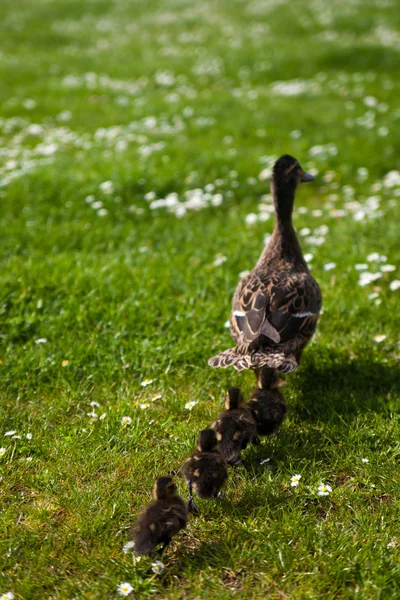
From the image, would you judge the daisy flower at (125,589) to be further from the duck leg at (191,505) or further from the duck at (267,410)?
the duck at (267,410)

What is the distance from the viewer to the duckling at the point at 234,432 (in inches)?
171

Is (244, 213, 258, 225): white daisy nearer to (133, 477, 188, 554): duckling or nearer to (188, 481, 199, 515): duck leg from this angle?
(188, 481, 199, 515): duck leg

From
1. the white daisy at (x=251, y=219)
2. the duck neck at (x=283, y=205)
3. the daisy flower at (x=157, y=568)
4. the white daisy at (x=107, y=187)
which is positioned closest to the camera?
the daisy flower at (x=157, y=568)

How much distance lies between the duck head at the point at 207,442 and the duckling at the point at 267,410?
1.64 feet

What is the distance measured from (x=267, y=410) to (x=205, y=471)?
Result: 0.85 m

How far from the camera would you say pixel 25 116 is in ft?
48.1

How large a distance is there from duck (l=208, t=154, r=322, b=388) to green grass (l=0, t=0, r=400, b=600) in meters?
0.56

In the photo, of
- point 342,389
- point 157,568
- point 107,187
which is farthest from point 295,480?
point 107,187

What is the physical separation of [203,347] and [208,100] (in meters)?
10.5

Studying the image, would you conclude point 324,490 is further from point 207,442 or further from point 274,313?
point 274,313

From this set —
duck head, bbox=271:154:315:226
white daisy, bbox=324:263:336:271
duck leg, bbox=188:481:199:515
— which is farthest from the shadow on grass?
white daisy, bbox=324:263:336:271

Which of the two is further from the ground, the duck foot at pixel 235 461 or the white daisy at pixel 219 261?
the duck foot at pixel 235 461

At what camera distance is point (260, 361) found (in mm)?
4562

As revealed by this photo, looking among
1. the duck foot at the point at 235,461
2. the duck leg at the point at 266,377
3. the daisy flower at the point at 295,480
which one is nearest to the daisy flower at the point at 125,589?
the duck foot at the point at 235,461
